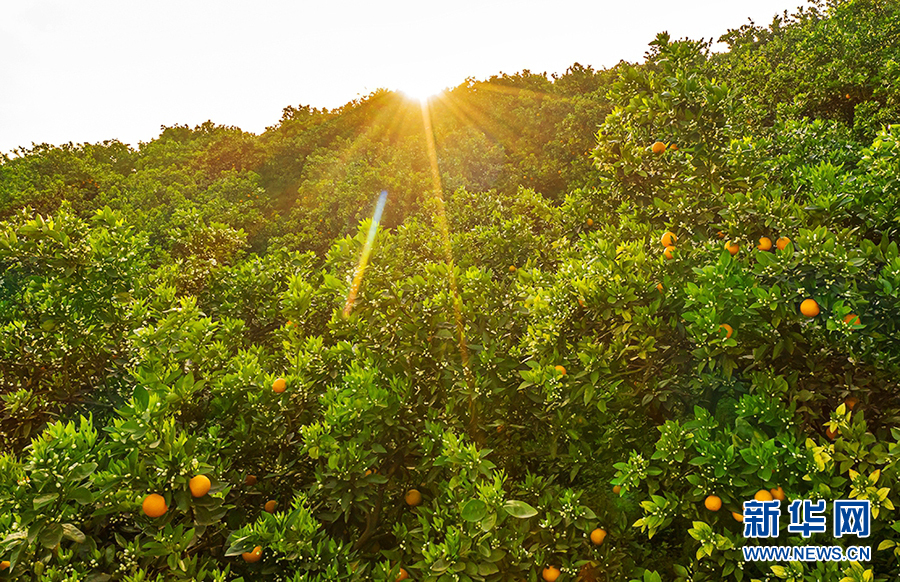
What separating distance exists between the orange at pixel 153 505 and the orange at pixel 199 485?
0.16m

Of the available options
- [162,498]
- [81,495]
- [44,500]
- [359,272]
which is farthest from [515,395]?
[44,500]

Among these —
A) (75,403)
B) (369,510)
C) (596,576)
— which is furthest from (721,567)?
(75,403)

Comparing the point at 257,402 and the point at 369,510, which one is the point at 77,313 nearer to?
the point at 257,402

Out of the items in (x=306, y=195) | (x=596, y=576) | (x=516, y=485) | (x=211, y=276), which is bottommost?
(x=596, y=576)

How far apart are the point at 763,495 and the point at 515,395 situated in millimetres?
1769

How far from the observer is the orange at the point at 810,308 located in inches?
110

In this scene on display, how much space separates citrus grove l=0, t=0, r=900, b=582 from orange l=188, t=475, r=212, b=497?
0.04 metres

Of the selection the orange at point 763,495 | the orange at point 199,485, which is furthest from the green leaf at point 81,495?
the orange at point 763,495

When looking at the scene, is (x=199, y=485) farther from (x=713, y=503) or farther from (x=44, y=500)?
(x=713, y=503)

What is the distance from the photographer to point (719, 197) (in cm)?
421

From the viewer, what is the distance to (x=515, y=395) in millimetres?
3941

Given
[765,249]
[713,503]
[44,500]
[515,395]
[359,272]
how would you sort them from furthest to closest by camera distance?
1. [359,272]
2. [515,395]
3. [765,249]
4. [713,503]
5. [44,500]

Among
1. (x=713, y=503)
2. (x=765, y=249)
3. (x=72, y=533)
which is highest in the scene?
(x=765, y=249)

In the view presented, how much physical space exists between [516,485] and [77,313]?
13.5ft
